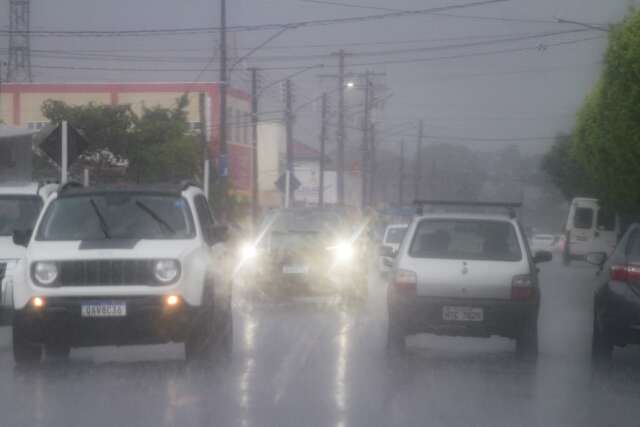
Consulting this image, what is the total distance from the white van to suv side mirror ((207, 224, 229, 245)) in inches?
1396

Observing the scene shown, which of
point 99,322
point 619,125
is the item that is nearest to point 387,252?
point 99,322

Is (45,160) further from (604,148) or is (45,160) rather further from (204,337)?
(204,337)

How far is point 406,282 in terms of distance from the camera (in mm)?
14312

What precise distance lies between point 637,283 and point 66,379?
246 inches

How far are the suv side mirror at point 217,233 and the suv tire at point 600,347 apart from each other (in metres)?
4.53

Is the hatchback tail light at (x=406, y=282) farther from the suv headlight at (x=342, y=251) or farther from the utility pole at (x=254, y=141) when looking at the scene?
the utility pole at (x=254, y=141)

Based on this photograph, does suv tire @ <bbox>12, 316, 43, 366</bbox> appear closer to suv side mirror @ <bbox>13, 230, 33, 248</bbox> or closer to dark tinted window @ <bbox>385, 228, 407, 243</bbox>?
suv side mirror @ <bbox>13, 230, 33, 248</bbox>

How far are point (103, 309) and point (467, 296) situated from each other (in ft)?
13.7

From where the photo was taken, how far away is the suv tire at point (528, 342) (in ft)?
46.8

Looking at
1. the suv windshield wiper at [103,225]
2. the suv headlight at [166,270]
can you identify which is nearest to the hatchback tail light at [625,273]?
the suv headlight at [166,270]

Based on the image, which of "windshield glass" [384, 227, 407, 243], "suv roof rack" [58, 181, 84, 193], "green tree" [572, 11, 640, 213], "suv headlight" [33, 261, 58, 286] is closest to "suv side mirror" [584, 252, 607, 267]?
"suv roof rack" [58, 181, 84, 193]

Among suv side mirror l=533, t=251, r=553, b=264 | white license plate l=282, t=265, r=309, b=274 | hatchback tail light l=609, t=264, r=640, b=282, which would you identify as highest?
hatchback tail light l=609, t=264, r=640, b=282

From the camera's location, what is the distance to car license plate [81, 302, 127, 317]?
12.8 meters

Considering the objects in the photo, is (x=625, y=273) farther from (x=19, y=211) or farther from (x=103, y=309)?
(x=19, y=211)
